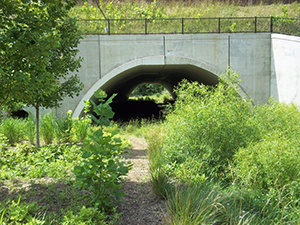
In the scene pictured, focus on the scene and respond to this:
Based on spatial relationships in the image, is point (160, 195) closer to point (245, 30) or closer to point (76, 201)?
point (76, 201)

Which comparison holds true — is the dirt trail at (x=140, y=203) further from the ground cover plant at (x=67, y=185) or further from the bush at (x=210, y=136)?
the bush at (x=210, y=136)

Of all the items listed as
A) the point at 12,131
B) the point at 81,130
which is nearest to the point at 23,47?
the point at 81,130

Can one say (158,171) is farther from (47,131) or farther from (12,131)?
(12,131)

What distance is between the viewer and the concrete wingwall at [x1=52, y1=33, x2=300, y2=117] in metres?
12.0

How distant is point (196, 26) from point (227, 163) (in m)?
8.67

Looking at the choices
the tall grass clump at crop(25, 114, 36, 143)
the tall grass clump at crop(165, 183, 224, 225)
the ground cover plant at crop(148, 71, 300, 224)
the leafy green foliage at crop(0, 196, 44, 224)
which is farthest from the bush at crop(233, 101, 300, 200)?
the tall grass clump at crop(25, 114, 36, 143)

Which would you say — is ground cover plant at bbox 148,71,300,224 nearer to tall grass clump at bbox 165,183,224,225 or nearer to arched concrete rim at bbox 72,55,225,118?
tall grass clump at bbox 165,183,224,225

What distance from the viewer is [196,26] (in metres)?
13.1

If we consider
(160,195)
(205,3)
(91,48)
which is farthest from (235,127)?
(205,3)

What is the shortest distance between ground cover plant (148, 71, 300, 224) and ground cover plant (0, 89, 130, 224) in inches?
32.1

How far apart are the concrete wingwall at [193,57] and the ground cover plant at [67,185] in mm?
6046

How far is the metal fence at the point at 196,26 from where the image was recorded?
12.8 meters

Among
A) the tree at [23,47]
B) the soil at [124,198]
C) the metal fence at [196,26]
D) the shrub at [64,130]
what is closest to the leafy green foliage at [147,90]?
the metal fence at [196,26]

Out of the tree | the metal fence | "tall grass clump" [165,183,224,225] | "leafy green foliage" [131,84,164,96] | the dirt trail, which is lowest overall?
the dirt trail
